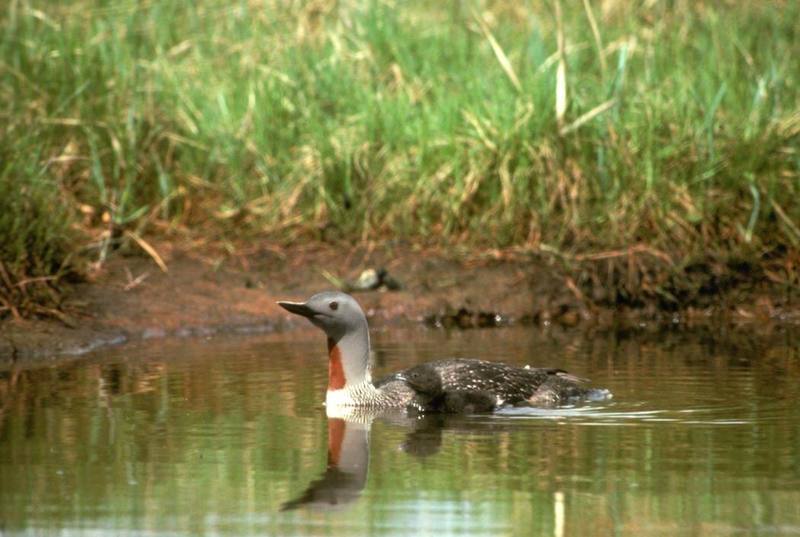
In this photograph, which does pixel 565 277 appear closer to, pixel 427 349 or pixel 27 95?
pixel 427 349

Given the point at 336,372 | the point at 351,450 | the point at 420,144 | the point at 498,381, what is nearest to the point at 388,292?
the point at 420,144

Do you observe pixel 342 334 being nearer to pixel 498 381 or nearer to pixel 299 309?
pixel 299 309

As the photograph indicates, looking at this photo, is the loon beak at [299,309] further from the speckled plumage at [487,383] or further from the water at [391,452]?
the speckled plumage at [487,383]

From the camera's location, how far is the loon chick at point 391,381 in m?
8.37

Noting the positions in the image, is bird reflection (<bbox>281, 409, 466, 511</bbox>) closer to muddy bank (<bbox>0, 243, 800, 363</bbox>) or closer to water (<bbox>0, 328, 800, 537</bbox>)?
water (<bbox>0, 328, 800, 537</bbox>)

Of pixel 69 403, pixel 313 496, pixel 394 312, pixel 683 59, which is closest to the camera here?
pixel 313 496

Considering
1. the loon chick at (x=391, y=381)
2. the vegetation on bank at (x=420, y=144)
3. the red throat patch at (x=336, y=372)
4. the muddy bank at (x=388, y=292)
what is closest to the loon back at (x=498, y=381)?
the loon chick at (x=391, y=381)

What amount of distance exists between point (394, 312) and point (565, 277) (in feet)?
3.92

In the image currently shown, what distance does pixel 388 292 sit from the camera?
38.4ft

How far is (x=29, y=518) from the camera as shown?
5785 mm

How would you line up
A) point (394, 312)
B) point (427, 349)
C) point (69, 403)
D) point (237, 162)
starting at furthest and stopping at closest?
point (237, 162), point (394, 312), point (427, 349), point (69, 403)

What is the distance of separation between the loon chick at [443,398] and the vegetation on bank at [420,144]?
2.98 m

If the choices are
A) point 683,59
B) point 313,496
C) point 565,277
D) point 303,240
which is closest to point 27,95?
point 303,240

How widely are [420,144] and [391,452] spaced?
499 cm
